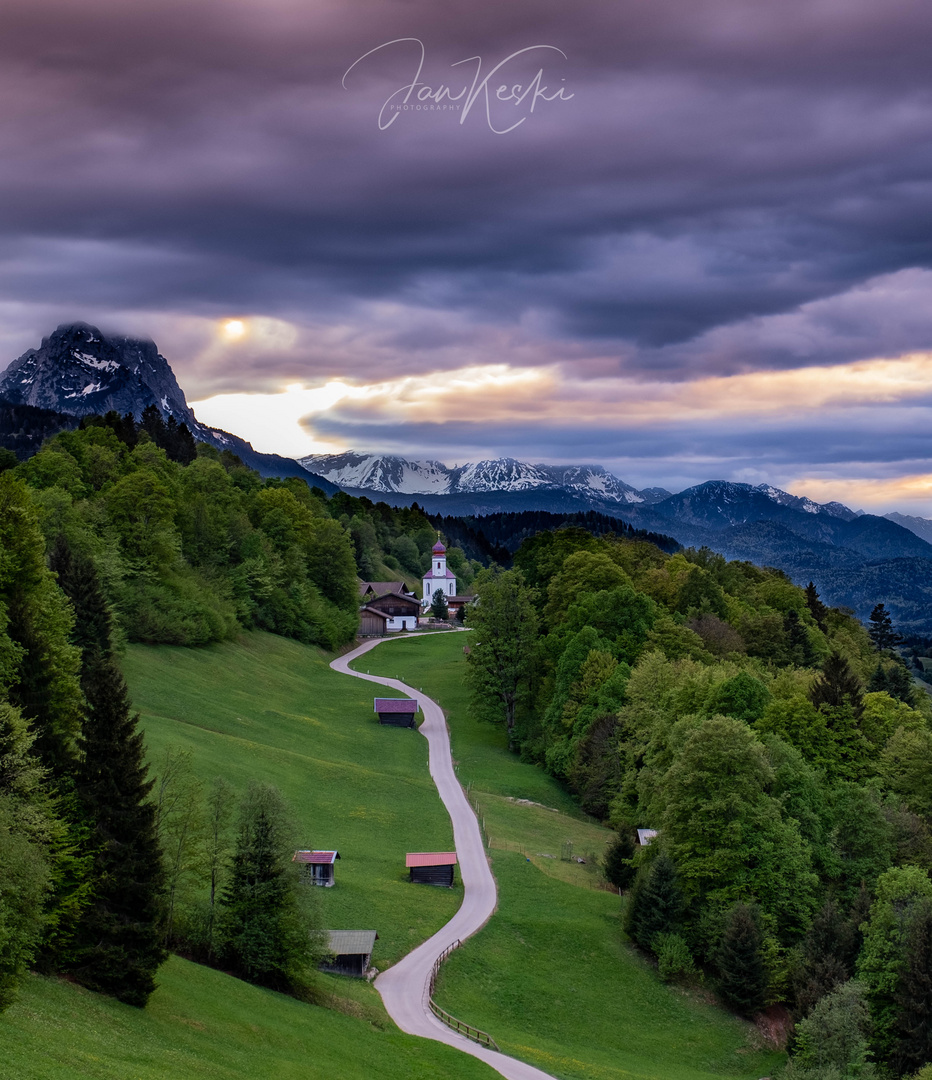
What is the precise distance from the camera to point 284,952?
3475 centimetres

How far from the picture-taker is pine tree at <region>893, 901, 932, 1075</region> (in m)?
37.2

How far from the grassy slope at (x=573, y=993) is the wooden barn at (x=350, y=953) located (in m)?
3.63

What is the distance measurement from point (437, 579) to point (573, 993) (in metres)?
123

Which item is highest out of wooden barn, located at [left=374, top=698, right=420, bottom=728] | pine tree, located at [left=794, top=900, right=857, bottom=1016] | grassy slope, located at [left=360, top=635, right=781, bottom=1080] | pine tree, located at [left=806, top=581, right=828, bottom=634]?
pine tree, located at [left=806, top=581, right=828, bottom=634]

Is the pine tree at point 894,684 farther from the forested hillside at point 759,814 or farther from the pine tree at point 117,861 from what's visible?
the pine tree at point 117,861

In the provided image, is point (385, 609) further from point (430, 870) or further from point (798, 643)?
point (430, 870)

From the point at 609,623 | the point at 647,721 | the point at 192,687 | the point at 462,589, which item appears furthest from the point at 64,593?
the point at 462,589

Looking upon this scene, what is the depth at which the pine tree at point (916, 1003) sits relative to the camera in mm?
37250

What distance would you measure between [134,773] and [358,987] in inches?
565

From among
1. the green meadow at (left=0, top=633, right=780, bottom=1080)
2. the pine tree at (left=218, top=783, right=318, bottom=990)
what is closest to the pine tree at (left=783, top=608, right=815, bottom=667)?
the green meadow at (left=0, top=633, right=780, bottom=1080)

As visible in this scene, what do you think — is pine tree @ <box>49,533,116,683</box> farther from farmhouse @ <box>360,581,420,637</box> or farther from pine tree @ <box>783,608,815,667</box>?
farmhouse @ <box>360,581,420,637</box>

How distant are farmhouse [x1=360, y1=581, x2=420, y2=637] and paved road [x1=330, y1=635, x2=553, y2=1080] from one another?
194 feet

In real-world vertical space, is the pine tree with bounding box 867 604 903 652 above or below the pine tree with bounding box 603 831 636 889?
above

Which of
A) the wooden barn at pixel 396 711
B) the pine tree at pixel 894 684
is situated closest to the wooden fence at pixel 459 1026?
the wooden barn at pixel 396 711
